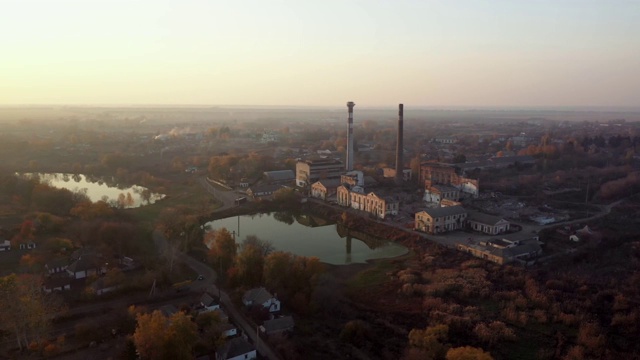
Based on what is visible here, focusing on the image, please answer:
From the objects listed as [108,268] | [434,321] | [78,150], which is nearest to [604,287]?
[434,321]

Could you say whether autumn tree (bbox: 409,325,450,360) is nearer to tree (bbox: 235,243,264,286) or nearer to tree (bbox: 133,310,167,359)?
tree (bbox: 235,243,264,286)

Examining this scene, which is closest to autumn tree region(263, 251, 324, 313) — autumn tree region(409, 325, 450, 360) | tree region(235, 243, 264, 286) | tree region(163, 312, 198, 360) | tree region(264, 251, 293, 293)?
tree region(264, 251, 293, 293)

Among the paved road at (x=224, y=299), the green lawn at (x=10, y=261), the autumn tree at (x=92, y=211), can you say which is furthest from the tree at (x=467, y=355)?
the autumn tree at (x=92, y=211)

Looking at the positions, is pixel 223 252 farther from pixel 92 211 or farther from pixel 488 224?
pixel 488 224

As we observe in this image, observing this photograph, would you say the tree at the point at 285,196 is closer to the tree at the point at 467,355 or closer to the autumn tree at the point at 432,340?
the autumn tree at the point at 432,340

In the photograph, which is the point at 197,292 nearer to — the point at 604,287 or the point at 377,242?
the point at 377,242
